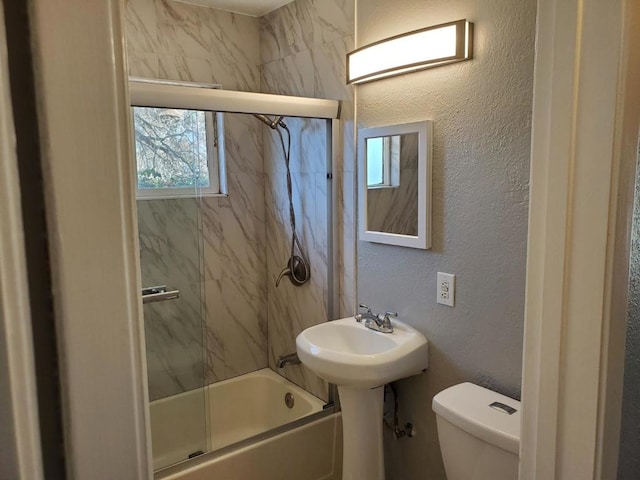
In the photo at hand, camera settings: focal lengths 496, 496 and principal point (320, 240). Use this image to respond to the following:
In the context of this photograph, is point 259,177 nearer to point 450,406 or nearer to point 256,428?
point 256,428

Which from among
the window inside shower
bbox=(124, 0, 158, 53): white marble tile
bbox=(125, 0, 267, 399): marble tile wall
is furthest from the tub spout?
bbox=(124, 0, 158, 53): white marble tile

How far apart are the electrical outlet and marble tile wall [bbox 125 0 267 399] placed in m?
1.30

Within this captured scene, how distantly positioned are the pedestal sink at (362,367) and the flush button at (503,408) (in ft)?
1.27

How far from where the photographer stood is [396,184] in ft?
6.96

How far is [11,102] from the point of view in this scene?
0.37 meters

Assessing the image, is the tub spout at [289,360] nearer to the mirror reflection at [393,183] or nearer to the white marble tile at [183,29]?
the mirror reflection at [393,183]

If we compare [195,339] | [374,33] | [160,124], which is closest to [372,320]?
[195,339]

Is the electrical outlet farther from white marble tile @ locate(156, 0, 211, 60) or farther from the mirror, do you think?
white marble tile @ locate(156, 0, 211, 60)

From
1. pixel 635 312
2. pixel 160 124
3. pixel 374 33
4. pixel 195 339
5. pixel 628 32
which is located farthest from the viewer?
pixel 195 339

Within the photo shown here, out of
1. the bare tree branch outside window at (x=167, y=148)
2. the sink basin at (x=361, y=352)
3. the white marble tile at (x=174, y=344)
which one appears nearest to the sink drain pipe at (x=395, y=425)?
the sink basin at (x=361, y=352)

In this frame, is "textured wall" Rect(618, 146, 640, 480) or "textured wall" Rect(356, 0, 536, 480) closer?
"textured wall" Rect(618, 146, 640, 480)

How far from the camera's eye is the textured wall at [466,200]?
65.7 inches

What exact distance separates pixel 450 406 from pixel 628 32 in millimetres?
1220

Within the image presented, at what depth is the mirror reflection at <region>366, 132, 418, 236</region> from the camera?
203 cm
